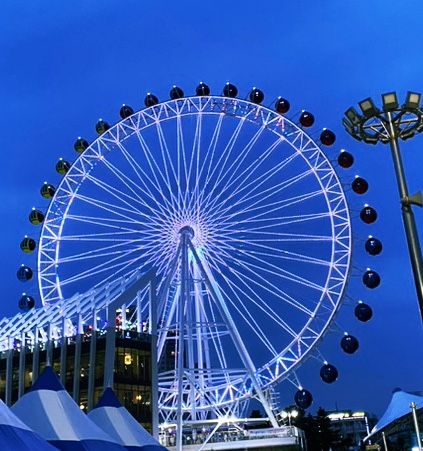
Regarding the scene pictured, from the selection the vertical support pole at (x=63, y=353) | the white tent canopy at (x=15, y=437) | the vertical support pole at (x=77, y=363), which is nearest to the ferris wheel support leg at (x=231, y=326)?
the vertical support pole at (x=77, y=363)

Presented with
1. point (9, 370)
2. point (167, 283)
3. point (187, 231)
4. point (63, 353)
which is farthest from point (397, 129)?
point (9, 370)

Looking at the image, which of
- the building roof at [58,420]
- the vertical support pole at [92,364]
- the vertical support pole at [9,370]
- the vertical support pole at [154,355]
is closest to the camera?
the building roof at [58,420]

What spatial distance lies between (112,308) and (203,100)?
12942 mm

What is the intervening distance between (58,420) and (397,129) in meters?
11.7

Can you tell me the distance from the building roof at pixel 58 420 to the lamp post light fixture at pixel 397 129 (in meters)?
10.5

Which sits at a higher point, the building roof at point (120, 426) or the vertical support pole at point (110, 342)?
the vertical support pole at point (110, 342)

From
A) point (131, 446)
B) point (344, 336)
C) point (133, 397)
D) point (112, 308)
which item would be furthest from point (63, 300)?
point (131, 446)

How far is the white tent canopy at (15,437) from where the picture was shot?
13.4 metres

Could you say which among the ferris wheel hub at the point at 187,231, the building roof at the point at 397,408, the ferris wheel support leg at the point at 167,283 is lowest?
the building roof at the point at 397,408

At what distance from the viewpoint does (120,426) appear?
21844 mm

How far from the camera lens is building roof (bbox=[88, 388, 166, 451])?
70.2ft

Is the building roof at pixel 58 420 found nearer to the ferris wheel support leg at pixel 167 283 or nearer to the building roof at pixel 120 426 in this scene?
the building roof at pixel 120 426

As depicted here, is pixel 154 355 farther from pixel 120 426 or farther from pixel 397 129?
pixel 397 129

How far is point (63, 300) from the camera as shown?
139ft
